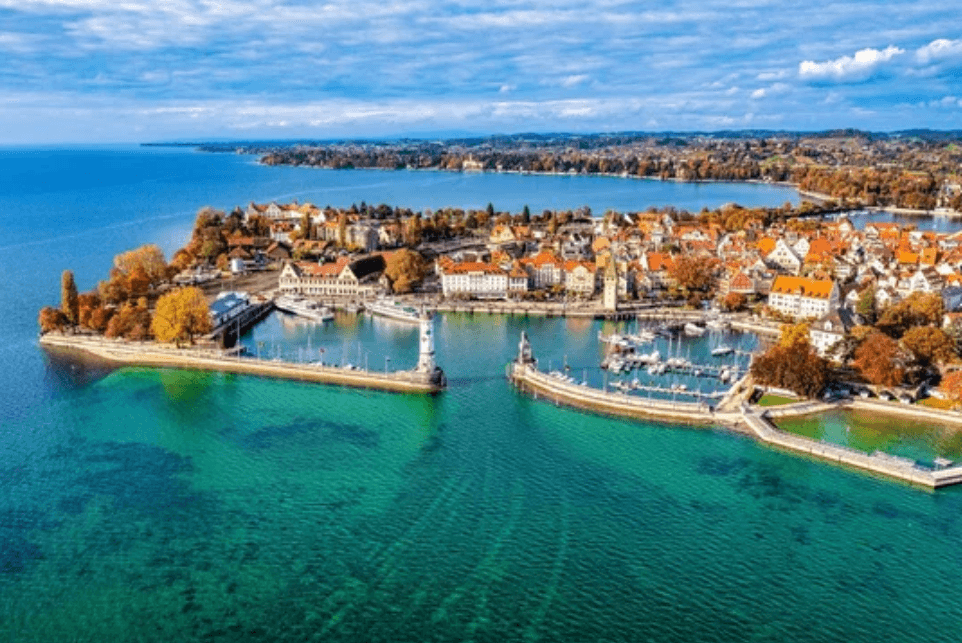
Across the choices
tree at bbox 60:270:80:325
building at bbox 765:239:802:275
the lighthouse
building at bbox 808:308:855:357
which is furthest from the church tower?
tree at bbox 60:270:80:325

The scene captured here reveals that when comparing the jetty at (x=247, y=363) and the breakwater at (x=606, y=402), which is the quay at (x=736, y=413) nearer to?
the breakwater at (x=606, y=402)

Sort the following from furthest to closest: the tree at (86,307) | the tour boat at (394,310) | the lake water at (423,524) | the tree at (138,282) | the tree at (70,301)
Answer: the tree at (138,282) < the tour boat at (394,310) < the tree at (86,307) < the tree at (70,301) < the lake water at (423,524)

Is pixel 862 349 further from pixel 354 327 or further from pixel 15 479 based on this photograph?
pixel 15 479

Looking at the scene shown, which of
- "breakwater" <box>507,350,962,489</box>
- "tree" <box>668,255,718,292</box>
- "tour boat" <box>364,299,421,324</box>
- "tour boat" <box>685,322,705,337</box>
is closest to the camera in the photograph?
"breakwater" <box>507,350,962,489</box>

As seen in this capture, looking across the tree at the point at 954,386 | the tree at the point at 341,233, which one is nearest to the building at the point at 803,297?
the tree at the point at 954,386

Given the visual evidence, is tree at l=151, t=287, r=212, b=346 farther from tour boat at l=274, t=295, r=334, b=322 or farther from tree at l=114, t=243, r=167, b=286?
tree at l=114, t=243, r=167, b=286

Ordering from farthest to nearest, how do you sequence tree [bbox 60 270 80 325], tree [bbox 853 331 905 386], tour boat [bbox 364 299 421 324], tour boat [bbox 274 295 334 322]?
tour boat [bbox 274 295 334 322]
tour boat [bbox 364 299 421 324]
tree [bbox 60 270 80 325]
tree [bbox 853 331 905 386]

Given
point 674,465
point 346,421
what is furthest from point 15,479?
point 674,465
